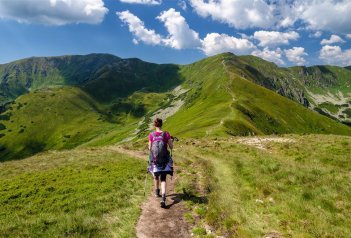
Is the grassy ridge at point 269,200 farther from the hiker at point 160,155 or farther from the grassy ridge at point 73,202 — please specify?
the grassy ridge at point 73,202

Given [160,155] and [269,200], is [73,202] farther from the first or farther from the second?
[269,200]

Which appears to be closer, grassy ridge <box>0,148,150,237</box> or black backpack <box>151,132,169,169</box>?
grassy ridge <box>0,148,150,237</box>

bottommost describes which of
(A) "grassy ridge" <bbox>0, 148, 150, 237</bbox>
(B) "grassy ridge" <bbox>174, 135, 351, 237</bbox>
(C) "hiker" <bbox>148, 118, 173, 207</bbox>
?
(A) "grassy ridge" <bbox>0, 148, 150, 237</bbox>

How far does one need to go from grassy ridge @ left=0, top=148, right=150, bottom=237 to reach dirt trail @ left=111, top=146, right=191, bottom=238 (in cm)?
45

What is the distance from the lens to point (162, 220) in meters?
14.4

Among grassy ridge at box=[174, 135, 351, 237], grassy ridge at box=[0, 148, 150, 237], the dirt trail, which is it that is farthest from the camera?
grassy ridge at box=[0, 148, 150, 237]

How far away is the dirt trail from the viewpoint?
42.1ft

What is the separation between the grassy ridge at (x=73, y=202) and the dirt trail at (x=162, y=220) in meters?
0.45

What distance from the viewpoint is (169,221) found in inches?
558

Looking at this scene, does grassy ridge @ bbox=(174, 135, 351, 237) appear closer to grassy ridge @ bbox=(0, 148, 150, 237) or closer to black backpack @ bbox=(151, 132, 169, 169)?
black backpack @ bbox=(151, 132, 169, 169)

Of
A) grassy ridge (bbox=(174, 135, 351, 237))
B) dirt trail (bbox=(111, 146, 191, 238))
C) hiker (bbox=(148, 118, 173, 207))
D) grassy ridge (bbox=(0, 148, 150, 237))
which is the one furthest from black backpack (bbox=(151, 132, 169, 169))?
grassy ridge (bbox=(174, 135, 351, 237))

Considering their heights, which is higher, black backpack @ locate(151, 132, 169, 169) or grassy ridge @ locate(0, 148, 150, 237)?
black backpack @ locate(151, 132, 169, 169)

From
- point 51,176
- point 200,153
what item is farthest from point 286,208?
point 200,153

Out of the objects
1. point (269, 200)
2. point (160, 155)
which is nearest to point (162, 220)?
point (160, 155)
